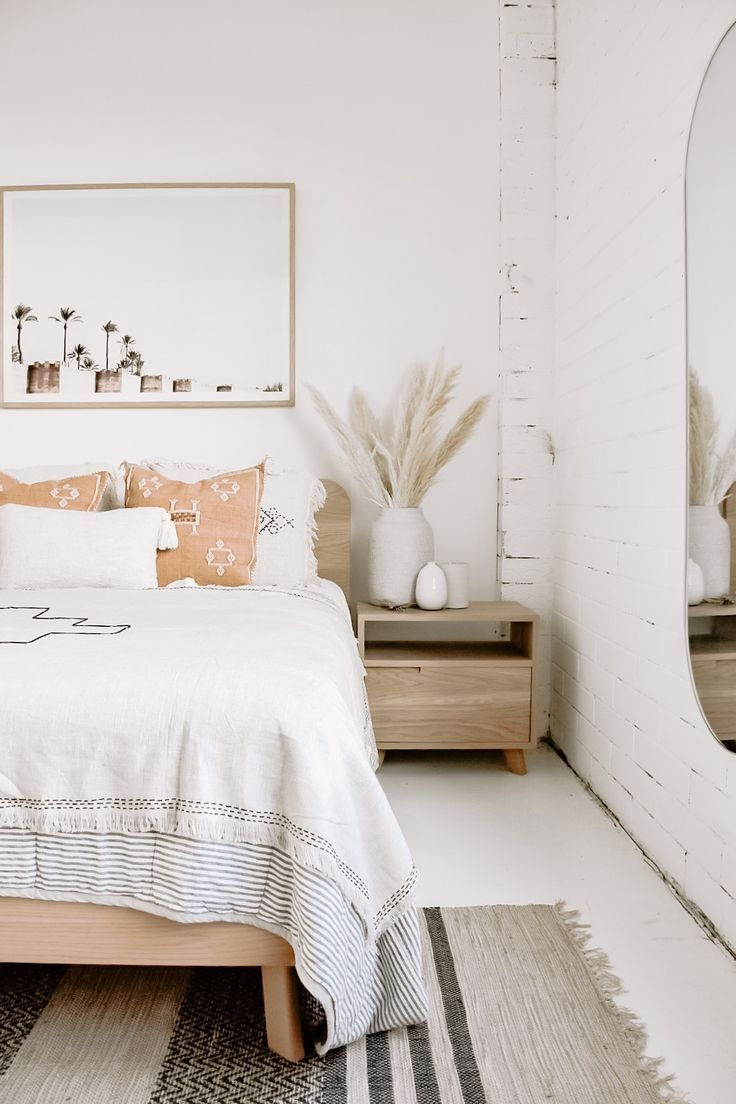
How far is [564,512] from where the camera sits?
2.96m

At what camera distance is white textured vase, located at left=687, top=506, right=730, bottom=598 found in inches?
62.4

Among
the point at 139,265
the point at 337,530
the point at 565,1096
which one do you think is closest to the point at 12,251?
the point at 139,265

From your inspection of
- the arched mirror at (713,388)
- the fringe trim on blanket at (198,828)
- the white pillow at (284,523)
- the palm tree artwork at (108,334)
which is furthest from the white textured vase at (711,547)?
the palm tree artwork at (108,334)

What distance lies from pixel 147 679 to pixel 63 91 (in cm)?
273

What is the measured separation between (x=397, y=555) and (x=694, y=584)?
48.8 inches

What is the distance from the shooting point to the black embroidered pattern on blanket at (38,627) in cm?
159

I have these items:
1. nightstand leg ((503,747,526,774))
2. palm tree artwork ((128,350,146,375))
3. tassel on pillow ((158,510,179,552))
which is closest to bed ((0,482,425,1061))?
tassel on pillow ((158,510,179,552))

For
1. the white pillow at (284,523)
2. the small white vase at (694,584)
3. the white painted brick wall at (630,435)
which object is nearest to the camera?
the small white vase at (694,584)

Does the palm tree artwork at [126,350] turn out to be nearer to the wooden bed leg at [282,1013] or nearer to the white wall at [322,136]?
the white wall at [322,136]

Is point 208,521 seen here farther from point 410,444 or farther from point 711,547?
point 711,547

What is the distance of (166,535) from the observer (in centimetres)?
254

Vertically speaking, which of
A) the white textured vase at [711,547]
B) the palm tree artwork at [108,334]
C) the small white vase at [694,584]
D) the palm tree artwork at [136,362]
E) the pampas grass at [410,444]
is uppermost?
the palm tree artwork at [108,334]

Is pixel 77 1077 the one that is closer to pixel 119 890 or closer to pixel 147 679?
pixel 119 890

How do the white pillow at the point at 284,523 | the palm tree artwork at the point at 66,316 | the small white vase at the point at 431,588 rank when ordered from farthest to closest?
1. the palm tree artwork at the point at 66,316
2. the small white vase at the point at 431,588
3. the white pillow at the point at 284,523
